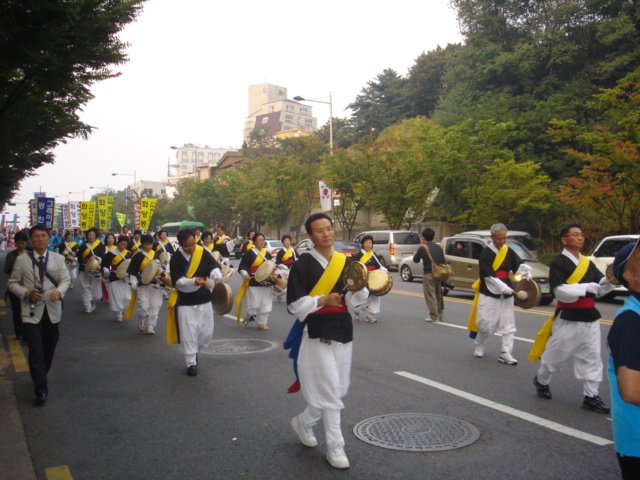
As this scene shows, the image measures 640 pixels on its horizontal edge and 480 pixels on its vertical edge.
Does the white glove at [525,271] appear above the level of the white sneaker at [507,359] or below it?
above

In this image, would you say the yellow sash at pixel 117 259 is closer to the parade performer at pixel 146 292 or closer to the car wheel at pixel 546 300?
the parade performer at pixel 146 292

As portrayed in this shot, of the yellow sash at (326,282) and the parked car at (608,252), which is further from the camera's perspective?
the parked car at (608,252)

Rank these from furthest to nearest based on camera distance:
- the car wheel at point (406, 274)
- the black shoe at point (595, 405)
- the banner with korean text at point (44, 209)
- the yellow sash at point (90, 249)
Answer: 1. the banner with korean text at point (44, 209)
2. the car wheel at point (406, 274)
3. the yellow sash at point (90, 249)
4. the black shoe at point (595, 405)

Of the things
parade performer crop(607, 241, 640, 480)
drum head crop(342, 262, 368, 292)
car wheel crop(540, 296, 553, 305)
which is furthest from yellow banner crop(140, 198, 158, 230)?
parade performer crop(607, 241, 640, 480)

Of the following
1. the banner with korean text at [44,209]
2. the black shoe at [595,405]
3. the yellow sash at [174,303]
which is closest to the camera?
the black shoe at [595,405]

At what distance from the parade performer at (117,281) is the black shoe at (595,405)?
907cm

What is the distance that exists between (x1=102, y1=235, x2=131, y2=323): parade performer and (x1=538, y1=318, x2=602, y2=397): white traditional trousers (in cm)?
870

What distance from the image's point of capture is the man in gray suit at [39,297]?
5820mm

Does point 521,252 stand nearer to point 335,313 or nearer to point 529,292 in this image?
point 529,292

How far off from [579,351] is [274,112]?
118 meters

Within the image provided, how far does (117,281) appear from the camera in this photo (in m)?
11.7

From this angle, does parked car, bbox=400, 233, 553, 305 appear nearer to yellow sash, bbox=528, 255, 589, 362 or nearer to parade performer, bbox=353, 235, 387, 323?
parade performer, bbox=353, 235, 387, 323

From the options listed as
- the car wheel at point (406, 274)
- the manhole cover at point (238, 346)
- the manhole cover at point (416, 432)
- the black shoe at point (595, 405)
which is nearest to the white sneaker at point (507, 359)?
the black shoe at point (595, 405)

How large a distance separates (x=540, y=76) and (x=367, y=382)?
28.3m
